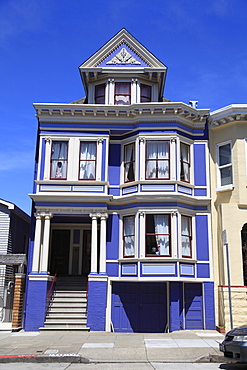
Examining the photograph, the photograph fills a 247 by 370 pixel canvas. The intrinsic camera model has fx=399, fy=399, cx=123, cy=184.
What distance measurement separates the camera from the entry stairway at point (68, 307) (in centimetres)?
1670

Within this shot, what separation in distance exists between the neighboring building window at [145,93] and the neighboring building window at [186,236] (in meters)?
6.64

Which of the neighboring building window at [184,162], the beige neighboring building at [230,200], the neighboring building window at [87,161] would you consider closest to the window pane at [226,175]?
the beige neighboring building at [230,200]

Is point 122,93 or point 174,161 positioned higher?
point 122,93

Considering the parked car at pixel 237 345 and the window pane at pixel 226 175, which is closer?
the parked car at pixel 237 345

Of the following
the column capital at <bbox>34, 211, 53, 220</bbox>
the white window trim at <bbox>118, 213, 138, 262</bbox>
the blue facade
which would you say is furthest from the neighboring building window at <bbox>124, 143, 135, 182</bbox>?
the column capital at <bbox>34, 211, 53, 220</bbox>

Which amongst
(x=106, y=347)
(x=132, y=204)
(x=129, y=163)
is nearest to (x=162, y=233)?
(x=132, y=204)

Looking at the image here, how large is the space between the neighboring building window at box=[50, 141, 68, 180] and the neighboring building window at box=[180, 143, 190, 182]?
18.0ft

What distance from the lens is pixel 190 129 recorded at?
1933 cm

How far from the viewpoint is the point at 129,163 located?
1914cm

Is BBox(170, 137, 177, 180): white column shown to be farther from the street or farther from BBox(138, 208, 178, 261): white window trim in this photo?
the street

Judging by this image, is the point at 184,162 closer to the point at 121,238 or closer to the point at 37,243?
the point at 121,238

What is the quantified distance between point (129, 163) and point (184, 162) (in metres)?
2.62

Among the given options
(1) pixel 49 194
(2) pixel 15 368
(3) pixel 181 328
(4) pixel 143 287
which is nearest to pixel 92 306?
(4) pixel 143 287

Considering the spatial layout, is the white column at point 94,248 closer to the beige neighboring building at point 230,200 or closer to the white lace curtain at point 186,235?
the white lace curtain at point 186,235
